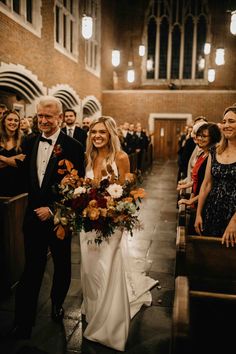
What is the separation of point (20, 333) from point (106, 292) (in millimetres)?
768

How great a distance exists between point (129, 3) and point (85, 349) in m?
19.6

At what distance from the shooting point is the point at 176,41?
19.3 metres

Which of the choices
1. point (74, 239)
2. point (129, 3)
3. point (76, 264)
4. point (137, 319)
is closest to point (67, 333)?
point (137, 319)

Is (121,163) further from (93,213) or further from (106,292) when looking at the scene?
(106,292)

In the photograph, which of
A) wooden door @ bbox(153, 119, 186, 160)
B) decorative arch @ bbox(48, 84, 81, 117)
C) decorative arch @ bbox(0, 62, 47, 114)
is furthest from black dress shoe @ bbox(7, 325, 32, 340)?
wooden door @ bbox(153, 119, 186, 160)

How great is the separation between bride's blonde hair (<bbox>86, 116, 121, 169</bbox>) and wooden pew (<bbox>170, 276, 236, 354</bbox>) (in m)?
1.38

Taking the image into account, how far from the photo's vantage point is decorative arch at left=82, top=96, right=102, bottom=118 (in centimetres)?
1505

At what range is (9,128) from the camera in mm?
4203

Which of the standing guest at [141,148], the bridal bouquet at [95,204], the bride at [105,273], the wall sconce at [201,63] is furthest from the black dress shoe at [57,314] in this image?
the wall sconce at [201,63]

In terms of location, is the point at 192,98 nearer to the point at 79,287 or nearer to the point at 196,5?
the point at 196,5

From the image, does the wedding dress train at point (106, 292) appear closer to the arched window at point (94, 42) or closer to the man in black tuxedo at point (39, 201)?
the man in black tuxedo at point (39, 201)

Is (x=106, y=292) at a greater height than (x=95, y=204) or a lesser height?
lesser

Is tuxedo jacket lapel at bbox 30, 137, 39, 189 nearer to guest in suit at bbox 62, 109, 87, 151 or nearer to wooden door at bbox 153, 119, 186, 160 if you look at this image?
guest in suit at bbox 62, 109, 87, 151

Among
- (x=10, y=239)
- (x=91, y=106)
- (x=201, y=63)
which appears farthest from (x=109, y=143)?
(x=201, y=63)
